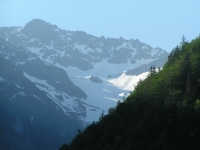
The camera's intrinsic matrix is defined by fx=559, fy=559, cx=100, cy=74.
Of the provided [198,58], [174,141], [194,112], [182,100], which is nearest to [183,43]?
[198,58]

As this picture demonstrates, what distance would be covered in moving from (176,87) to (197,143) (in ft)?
103

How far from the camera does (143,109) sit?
107125 mm

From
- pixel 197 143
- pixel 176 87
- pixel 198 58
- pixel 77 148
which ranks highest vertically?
pixel 198 58

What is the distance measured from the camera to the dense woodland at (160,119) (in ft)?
284

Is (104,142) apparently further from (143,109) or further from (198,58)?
(198,58)

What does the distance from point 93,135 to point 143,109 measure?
11.2 meters

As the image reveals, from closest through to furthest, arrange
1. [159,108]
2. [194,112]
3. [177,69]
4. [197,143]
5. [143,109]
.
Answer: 1. [197,143]
2. [194,112]
3. [159,108]
4. [143,109]
5. [177,69]

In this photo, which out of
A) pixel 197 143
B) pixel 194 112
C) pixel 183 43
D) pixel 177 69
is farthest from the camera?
pixel 183 43

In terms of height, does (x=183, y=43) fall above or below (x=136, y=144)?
above

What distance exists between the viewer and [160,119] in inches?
3696

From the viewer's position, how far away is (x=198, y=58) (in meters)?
122

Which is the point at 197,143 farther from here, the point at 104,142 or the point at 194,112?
the point at 104,142

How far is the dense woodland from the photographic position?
86688 millimetres

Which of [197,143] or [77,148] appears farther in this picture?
[77,148]
